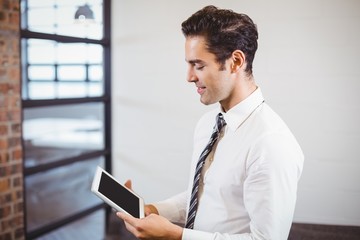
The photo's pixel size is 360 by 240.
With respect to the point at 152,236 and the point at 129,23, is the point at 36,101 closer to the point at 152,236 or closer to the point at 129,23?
the point at 129,23

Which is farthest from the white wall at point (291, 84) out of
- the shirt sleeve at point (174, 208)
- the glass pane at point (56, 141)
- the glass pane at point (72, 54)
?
the glass pane at point (56, 141)

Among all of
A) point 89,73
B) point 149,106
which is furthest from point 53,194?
point 149,106

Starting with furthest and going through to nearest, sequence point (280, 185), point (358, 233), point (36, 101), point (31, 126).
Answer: point (31, 126)
point (36, 101)
point (358, 233)
point (280, 185)

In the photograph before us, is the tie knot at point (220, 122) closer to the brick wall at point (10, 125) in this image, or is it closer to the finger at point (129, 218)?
the finger at point (129, 218)

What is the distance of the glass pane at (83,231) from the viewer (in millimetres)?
3222

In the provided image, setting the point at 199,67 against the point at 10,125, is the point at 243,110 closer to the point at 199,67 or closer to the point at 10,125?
the point at 199,67

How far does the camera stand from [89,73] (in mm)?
3303

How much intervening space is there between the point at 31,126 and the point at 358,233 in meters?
6.17

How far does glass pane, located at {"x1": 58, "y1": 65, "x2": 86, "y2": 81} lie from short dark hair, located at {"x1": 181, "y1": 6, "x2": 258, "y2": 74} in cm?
228

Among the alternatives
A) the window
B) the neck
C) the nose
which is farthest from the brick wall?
the neck

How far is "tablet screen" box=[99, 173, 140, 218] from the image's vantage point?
3.86 feet

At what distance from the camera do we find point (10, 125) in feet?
7.12

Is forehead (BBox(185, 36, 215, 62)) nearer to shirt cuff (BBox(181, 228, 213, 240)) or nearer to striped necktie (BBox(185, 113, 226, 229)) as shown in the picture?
striped necktie (BBox(185, 113, 226, 229))

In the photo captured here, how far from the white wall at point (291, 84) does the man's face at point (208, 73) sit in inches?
54.4
